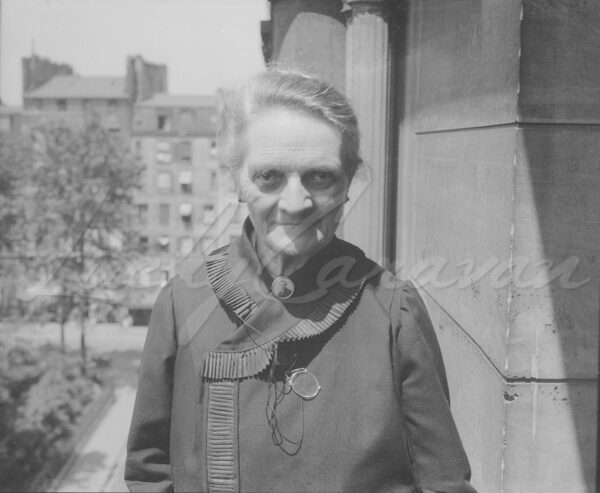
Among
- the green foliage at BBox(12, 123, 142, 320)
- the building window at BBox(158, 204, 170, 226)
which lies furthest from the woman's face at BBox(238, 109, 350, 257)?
the building window at BBox(158, 204, 170, 226)

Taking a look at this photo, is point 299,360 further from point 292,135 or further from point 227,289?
point 292,135

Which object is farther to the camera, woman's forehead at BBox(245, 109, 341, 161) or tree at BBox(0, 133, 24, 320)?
tree at BBox(0, 133, 24, 320)

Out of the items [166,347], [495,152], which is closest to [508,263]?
[495,152]

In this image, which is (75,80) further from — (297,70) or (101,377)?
(297,70)

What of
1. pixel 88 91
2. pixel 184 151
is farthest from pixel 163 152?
pixel 88 91

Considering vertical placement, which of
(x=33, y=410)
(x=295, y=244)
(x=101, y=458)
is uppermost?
(x=295, y=244)

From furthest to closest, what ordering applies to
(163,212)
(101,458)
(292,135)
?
(163,212), (101,458), (292,135)

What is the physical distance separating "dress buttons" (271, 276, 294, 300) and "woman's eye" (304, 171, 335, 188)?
25 centimetres

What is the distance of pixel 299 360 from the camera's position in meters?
1.74

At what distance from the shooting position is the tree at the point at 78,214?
19.2 metres

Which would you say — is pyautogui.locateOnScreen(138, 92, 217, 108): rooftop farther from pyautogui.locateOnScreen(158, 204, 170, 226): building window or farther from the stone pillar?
the stone pillar

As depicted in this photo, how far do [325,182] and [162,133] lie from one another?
41.3 meters

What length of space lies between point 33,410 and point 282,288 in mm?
13436

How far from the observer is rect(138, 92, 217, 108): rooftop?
42062mm
